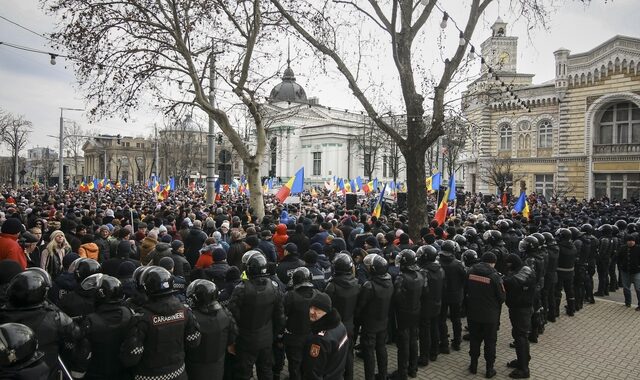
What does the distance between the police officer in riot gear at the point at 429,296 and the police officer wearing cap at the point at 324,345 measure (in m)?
3.12

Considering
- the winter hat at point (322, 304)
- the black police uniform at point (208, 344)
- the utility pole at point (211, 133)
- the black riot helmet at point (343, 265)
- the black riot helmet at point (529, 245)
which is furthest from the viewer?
the utility pole at point (211, 133)

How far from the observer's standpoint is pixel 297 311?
5680 mm

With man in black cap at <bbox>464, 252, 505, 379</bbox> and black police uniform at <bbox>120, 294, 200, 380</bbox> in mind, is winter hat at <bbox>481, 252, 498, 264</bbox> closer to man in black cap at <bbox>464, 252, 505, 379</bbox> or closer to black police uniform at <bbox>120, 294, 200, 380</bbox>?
man in black cap at <bbox>464, 252, 505, 379</bbox>

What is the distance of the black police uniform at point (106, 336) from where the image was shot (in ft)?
13.9

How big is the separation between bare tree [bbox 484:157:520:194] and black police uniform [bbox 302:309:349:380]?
112 feet

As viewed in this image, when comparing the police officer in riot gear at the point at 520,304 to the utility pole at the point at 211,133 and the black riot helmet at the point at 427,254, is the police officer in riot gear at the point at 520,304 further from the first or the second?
the utility pole at the point at 211,133

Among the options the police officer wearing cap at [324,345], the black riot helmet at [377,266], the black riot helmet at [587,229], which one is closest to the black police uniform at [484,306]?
the black riot helmet at [377,266]

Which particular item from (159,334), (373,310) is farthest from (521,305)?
(159,334)

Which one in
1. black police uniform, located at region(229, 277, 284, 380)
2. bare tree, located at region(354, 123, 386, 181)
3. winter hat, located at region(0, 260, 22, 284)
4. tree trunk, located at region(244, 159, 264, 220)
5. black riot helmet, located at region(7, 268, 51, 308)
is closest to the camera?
black riot helmet, located at region(7, 268, 51, 308)

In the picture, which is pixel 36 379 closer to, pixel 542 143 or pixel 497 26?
pixel 542 143

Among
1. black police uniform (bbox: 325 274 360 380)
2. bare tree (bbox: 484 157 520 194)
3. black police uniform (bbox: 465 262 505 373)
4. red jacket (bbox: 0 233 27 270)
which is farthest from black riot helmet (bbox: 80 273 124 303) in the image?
bare tree (bbox: 484 157 520 194)

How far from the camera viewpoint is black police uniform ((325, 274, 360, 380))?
6000 millimetres

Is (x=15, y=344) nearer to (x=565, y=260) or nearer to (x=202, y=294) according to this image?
(x=202, y=294)

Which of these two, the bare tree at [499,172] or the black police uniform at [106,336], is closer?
the black police uniform at [106,336]
